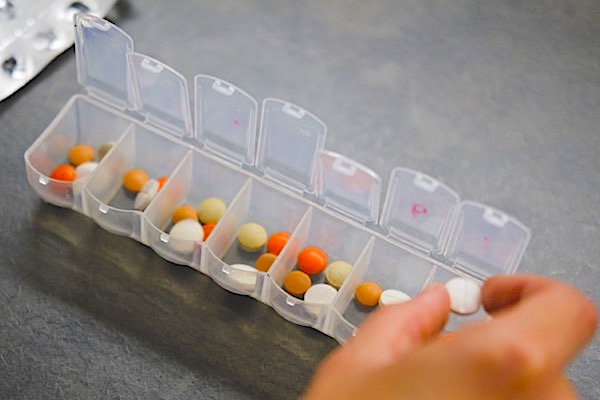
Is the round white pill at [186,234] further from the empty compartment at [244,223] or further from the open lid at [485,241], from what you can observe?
the open lid at [485,241]

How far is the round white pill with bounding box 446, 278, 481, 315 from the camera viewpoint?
3.76 feet

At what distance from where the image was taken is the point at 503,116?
1.53 m

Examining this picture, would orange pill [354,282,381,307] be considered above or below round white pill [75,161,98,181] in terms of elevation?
above

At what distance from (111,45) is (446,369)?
888mm

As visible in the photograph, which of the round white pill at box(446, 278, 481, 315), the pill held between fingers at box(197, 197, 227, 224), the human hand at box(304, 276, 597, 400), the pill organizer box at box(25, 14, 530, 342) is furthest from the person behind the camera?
the pill held between fingers at box(197, 197, 227, 224)

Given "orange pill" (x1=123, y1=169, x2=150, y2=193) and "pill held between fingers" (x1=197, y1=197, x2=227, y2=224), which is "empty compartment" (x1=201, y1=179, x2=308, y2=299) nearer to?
"pill held between fingers" (x1=197, y1=197, x2=227, y2=224)

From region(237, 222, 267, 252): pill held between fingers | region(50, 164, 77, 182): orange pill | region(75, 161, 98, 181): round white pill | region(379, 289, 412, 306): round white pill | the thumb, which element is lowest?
region(50, 164, 77, 182): orange pill

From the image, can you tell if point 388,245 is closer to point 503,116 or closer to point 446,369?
point 503,116

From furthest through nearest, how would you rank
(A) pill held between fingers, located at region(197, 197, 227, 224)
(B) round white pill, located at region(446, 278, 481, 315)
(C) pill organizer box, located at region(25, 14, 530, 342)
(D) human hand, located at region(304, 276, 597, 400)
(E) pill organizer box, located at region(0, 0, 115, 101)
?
(E) pill organizer box, located at region(0, 0, 115, 101)
(A) pill held between fingers, located at region(197, 197, 227, 224)
(C) pill organizer box, located at region(25, 14, 530, 342)
(B) round white pill, located at region(446, 278, 481, 315)
(D) human hand, located at region(304, 276, 597, 400)

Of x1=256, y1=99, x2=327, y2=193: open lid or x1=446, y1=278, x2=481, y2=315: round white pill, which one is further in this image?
x1=256, y1=99, x2=327, y2=193: open lid

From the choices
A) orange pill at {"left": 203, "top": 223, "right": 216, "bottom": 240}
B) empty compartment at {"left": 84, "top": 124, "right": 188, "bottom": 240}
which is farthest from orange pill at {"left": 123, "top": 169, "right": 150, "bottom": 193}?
orange pill at {"left": 203, "top": 223, "right": 216, "bottom": 240}

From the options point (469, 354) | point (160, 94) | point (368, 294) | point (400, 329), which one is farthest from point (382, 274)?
point (469, 354)

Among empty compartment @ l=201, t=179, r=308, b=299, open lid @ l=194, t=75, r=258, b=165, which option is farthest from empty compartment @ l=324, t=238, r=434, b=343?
open lid @ l=194, t=75, r=258, b=165

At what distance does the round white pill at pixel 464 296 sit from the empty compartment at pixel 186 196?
325 mm
